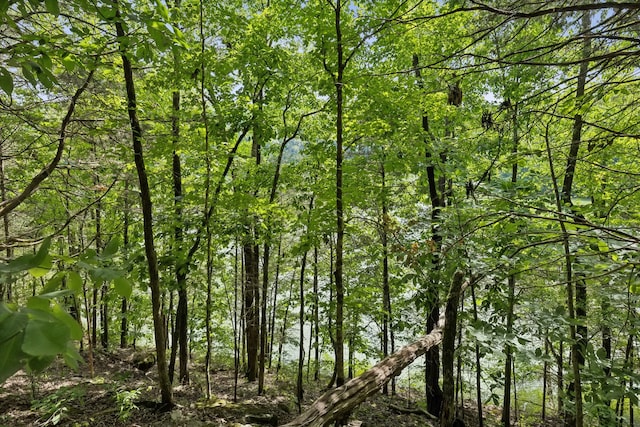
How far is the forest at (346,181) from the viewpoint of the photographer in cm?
205

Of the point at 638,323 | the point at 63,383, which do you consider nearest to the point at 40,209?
the point at 63,383

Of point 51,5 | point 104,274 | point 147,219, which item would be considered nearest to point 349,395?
point 104,274

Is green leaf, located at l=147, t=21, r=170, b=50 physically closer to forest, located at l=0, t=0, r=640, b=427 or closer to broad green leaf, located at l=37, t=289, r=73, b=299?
forest, located at l=0, t=0, r=640, b=427

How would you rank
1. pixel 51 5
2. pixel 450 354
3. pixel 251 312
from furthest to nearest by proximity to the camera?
pixel 251 312 < pixel 450 354 < pixel 51 5

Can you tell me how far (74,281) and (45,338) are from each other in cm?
44

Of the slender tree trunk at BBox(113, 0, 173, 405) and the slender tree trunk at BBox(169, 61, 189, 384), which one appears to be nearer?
the slender tree trunk at BBox(113, 0, 173, 405)

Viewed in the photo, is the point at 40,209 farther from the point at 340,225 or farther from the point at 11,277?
the point at 11,277

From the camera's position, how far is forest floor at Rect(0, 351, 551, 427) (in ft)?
15.7

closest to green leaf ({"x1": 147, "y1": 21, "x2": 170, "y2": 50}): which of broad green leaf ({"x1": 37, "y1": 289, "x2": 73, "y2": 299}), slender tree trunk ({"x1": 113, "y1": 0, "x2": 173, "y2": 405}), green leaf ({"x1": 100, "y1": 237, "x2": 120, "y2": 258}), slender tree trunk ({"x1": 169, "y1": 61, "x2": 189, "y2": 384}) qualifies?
green leaf ({"x1": 100, "y1": 237, "x2": 120, "y2": 258})

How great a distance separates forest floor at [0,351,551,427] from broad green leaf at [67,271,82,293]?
433 centimetres

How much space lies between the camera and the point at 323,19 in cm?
483

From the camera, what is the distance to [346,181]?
5.96 m

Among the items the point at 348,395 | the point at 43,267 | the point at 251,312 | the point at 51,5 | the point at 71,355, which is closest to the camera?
the point at 71,355

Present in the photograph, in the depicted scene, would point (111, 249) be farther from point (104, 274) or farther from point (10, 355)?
point (10, 355)
